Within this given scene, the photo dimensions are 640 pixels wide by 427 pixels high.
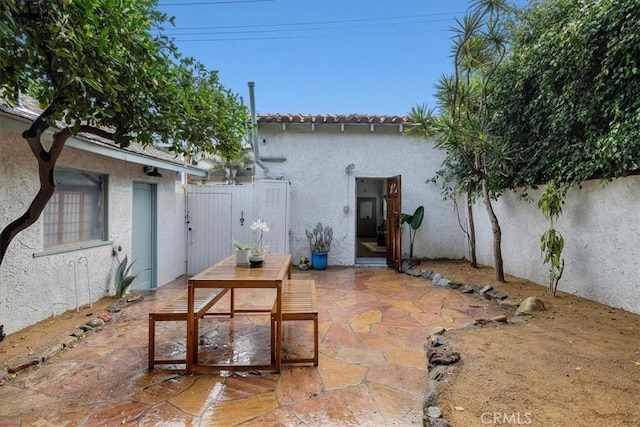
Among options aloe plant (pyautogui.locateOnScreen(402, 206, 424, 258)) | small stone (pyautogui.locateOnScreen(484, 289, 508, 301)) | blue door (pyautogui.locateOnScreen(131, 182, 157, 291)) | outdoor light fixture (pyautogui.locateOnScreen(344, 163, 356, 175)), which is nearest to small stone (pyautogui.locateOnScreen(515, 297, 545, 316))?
small stone (pyautogui.locateOnScreen(484, 289, 508, 301))

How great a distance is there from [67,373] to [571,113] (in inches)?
293

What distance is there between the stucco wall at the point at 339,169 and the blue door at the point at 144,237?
297 cm

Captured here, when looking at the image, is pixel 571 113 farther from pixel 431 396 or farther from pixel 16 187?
pixel 16 187

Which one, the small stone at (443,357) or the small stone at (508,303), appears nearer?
the small stone at (443,357)

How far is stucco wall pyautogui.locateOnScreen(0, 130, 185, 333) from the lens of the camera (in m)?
3.74

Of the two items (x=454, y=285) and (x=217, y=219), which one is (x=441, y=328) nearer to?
(x=454, y=285)

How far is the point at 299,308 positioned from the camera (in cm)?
345

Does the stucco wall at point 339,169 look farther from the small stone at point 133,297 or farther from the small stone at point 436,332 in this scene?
the small stone at point 436,332

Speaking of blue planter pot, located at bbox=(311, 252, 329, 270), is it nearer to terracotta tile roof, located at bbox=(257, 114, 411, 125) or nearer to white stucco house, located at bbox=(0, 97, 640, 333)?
white stucco house, located at bbox=(0, 97, 640, 333)

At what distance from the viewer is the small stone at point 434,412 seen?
2291mm

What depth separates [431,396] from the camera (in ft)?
8.33

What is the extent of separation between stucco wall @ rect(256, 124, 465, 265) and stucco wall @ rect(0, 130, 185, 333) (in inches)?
147

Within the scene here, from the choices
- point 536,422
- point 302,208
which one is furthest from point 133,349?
point 302,208

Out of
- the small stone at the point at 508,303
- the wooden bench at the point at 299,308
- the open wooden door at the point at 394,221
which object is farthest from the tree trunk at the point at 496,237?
the wooden bench at the point at 299,308
